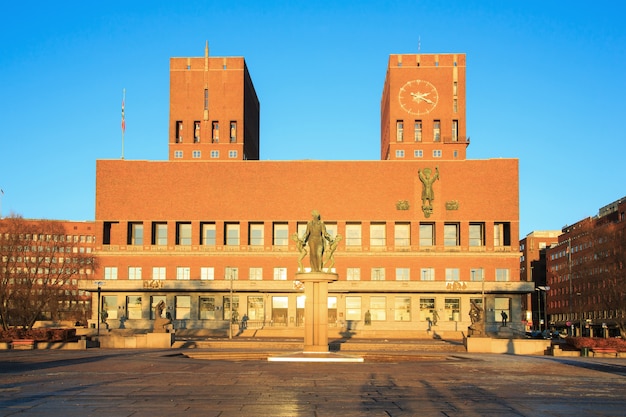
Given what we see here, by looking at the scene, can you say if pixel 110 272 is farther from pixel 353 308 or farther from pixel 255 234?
pixel 353 308

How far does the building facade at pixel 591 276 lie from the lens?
9038 cm

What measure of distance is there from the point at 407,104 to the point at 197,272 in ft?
134

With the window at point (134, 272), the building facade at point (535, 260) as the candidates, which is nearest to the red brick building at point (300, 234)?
the window at point (134, 272)

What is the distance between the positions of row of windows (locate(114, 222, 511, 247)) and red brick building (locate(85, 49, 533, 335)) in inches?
7.3

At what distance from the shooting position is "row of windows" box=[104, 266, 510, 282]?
344ft

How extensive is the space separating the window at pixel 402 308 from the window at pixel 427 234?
9.01m

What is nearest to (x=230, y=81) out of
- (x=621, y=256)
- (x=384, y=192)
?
(x=384, y=192)

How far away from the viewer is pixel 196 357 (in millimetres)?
Answer: 42969

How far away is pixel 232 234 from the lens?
108375 mm

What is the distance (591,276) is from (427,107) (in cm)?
3483

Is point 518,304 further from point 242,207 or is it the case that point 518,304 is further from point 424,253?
point 242,207

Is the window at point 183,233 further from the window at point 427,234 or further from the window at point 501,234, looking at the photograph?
→ the window at point 501,234

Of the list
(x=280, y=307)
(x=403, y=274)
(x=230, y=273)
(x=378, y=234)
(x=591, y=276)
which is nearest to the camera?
(x=591, y=276)

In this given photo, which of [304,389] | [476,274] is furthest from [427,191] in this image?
[304,389]
